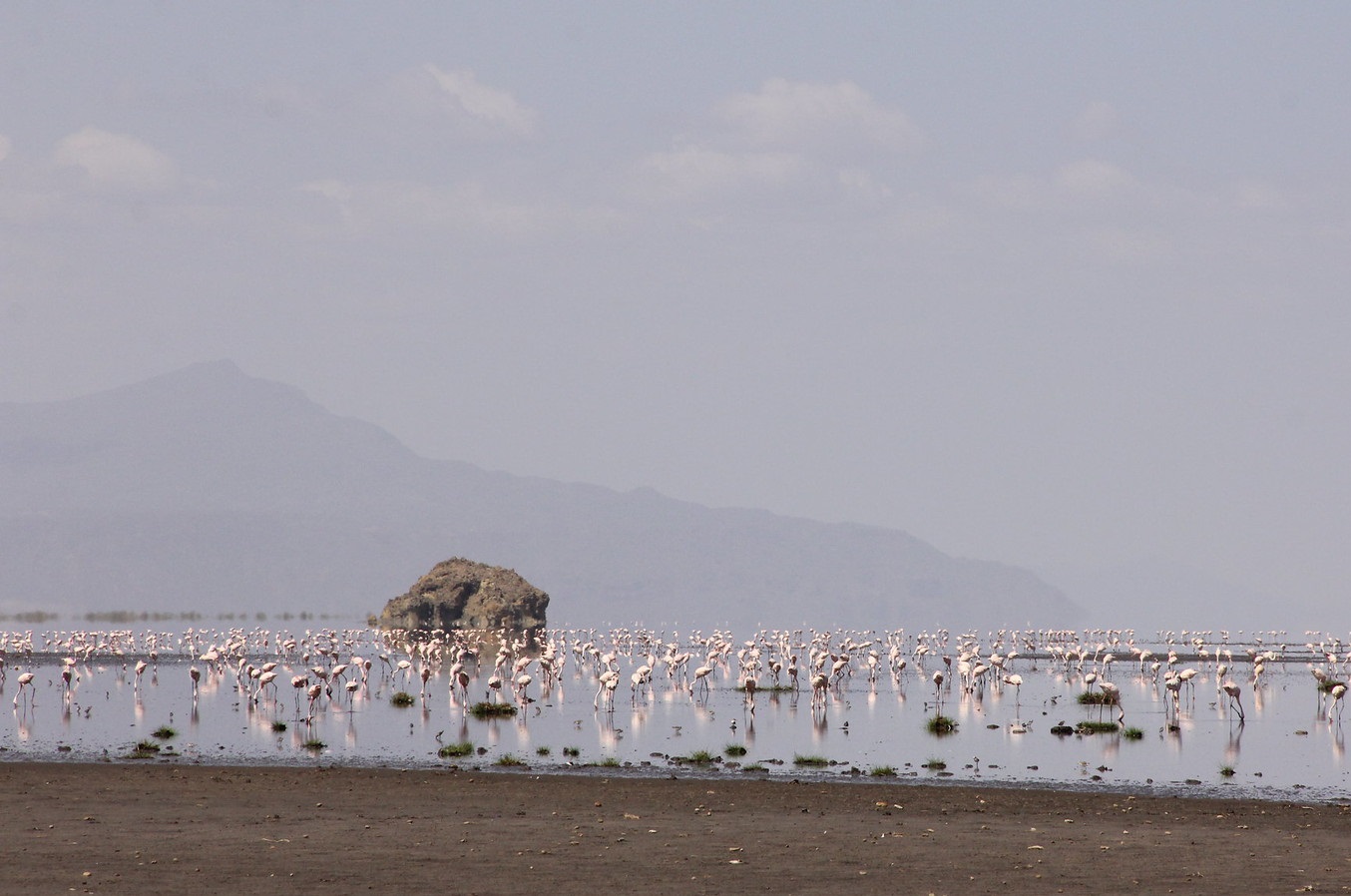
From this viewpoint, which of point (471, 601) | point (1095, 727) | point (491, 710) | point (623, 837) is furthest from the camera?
point (471, 601)

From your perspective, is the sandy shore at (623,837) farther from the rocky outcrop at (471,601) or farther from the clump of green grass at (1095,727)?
the rocky outcrop at (471,601)

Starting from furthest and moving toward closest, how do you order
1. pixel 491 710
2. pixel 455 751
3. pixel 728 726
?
pixel 491 710 → pixel 728 726 → pixel 455 751

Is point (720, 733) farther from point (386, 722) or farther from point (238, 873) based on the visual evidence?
point (238, 873)

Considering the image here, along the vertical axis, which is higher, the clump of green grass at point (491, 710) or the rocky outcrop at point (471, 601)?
the rocky outcrop at point (471, 601)

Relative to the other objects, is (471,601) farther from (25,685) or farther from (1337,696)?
(1337,696)

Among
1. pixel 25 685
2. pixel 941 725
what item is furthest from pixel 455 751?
pixel 25 685

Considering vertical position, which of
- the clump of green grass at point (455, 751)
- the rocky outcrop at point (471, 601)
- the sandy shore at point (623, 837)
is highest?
the rocky outcrop at point (471, 601)

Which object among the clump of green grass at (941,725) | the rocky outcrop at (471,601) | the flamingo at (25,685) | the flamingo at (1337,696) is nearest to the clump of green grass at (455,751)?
the clump of green grass at (941,725)

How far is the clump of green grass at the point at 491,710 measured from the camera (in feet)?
150

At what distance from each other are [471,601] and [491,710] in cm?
6479

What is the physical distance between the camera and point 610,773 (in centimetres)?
3111

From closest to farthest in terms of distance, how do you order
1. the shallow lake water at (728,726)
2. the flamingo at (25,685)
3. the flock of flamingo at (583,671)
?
the shallow lake water at (728,726), the flamingo at (25,685), the flock of flamingo at (583,671)

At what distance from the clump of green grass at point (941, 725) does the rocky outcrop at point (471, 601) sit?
6557 cm

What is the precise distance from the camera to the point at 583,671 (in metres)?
72.4
